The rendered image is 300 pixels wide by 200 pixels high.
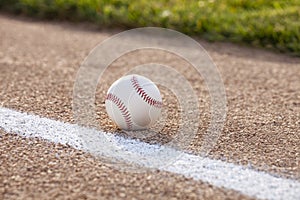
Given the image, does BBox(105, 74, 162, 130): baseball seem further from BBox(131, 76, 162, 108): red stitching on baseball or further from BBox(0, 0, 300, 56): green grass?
BBox(0, 0, 300, 56): green grass

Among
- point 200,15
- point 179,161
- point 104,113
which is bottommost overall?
point 200,15

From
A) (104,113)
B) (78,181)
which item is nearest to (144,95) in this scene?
(104,113)

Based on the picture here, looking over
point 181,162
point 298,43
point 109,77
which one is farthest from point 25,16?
point 181,162

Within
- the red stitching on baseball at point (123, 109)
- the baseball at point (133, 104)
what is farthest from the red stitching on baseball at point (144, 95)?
the red stitching on baseball at point (123, 109)

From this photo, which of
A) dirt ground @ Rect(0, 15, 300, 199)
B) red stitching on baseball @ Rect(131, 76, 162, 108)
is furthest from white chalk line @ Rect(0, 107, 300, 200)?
red stitching on baseball @ Rect(131, 76, 162, 108)

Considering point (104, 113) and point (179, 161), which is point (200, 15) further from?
point (179, 161)

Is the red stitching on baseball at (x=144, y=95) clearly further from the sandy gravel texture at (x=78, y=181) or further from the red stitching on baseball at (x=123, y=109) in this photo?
the sandy gravel texture at (x=78, y=181)
